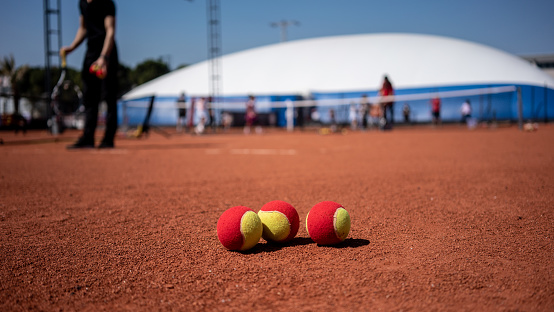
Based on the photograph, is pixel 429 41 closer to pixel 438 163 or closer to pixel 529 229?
pixel 438 163

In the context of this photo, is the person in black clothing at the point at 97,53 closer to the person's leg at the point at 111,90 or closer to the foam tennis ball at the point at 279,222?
the person's leg at the point at 111,90

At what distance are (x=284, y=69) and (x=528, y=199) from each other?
35312 mm

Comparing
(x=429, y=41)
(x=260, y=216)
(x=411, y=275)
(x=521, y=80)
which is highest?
(x=429, y=41)

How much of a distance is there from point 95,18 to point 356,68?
98.9 ft

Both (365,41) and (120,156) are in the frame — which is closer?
(120,156)

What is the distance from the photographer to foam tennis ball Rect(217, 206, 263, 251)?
2355 mm

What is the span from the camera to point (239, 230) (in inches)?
92.5

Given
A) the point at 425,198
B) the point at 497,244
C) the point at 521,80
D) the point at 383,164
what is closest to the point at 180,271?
the point at 497,244

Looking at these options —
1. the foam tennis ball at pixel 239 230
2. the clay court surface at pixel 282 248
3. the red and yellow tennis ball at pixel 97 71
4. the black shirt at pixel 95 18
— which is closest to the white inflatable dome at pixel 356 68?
the black shirt at pixel 95 18

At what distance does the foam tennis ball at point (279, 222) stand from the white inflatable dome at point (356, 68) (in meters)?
30.3

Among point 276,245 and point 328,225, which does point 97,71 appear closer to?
point 276,245

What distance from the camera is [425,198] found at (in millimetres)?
3846

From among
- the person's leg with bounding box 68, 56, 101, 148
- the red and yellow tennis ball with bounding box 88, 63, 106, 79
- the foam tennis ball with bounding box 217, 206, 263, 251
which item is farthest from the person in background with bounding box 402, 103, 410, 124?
the foam tennis ball with bounding box 217, 206, 263, 251

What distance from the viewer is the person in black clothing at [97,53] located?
751 centimetres
